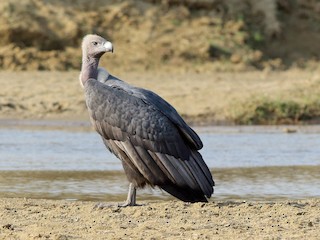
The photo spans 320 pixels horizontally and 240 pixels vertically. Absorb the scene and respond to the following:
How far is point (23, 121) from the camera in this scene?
55.9ft

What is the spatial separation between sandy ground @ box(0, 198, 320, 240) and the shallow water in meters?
0.84

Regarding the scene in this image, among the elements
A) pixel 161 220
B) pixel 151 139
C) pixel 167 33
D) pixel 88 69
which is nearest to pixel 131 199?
pixel 151 139

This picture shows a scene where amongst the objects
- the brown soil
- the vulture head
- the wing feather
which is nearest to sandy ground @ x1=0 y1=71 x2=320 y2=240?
the wing feather

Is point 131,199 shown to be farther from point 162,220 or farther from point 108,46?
point 108,46

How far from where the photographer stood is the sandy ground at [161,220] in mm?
7504

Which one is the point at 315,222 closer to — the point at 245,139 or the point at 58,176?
the point at 58,176

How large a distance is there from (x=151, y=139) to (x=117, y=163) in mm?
4255

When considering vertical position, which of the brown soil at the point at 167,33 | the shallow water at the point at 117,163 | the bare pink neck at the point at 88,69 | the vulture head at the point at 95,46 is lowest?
the shallow water at the point at 117,163

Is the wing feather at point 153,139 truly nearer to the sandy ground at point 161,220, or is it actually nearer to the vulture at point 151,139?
the vulture at point 151,139

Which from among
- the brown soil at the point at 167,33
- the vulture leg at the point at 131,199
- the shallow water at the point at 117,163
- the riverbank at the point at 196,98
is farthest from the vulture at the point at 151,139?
the brown soil at the point at 167,33

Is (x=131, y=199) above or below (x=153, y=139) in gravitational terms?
below

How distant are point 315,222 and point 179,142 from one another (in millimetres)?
1292

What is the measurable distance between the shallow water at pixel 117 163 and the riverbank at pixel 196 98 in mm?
557

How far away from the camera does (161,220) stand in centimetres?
820
